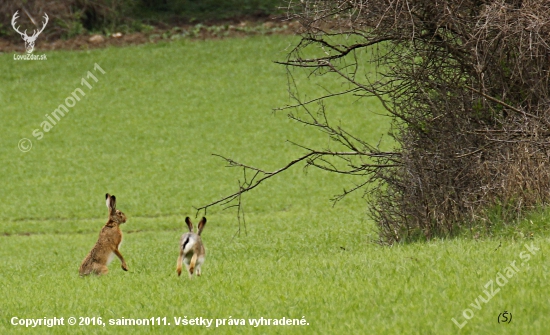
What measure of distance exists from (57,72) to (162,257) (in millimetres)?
28123

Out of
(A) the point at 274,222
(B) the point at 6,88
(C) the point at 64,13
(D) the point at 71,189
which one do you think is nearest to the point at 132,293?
(A) the point at 274,222

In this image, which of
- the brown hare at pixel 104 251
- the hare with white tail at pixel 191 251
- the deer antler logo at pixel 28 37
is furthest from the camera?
the deer antler logo at pixel 28 37

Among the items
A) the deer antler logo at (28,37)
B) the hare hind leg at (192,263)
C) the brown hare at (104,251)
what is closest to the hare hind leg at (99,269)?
the brown hare at (104,251)

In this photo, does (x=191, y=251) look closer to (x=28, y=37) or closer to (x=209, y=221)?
(x=209, y=221)

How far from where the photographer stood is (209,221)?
24.9 m

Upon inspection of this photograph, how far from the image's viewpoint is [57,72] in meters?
42.5

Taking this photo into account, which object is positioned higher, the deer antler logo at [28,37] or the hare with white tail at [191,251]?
the hare with white tail at [191,251]

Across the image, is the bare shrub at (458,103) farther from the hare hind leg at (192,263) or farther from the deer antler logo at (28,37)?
the deer antler logo at (28,37)

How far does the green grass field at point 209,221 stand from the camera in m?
8.47

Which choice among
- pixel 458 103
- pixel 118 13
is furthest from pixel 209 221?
pixel 118 13

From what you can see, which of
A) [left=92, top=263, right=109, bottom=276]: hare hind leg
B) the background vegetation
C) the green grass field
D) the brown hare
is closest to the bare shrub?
the green grass field

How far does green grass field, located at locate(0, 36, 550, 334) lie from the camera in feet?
27.8

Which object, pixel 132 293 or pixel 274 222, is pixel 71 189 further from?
pixel 132 293

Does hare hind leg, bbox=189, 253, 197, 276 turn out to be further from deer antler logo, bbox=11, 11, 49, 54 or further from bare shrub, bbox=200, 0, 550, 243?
deer antler logo, bbox=11, 11, 49, 54
